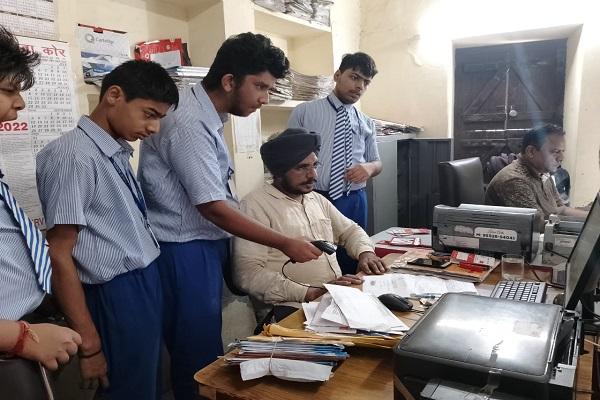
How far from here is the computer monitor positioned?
99 centimetres

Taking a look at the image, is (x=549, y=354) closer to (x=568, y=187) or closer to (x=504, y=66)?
(x=568, y=187)

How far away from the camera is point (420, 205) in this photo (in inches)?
148

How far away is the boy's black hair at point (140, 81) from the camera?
50.7 inches

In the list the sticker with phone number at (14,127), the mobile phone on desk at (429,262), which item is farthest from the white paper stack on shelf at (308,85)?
the sticker with phone number at (14,127)

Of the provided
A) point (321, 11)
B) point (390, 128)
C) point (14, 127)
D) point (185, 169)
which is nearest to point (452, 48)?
point (390, 128)

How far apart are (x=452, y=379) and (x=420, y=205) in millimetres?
3107

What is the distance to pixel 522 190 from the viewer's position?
2.52m

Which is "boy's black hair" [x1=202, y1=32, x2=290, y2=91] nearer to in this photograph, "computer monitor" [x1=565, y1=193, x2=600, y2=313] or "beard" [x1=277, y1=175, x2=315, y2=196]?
"beard" [x1=277, y1=175, x2=315, y2=196]

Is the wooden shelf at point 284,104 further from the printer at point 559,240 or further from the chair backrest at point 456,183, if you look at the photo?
the printer at point 559,240

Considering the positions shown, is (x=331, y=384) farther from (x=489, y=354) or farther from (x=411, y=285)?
(x=411, y=285)

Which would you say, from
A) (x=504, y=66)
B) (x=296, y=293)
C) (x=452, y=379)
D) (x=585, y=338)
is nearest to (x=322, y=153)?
(x=296, y=293)

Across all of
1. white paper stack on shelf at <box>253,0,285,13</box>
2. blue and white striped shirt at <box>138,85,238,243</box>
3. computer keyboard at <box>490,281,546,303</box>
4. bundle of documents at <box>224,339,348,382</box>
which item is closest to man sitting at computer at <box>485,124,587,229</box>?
computer keyboard at <box>490,281,546,303</box>

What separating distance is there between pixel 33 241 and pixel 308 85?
214cm

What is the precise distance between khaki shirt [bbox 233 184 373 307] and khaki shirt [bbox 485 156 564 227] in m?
1.05
